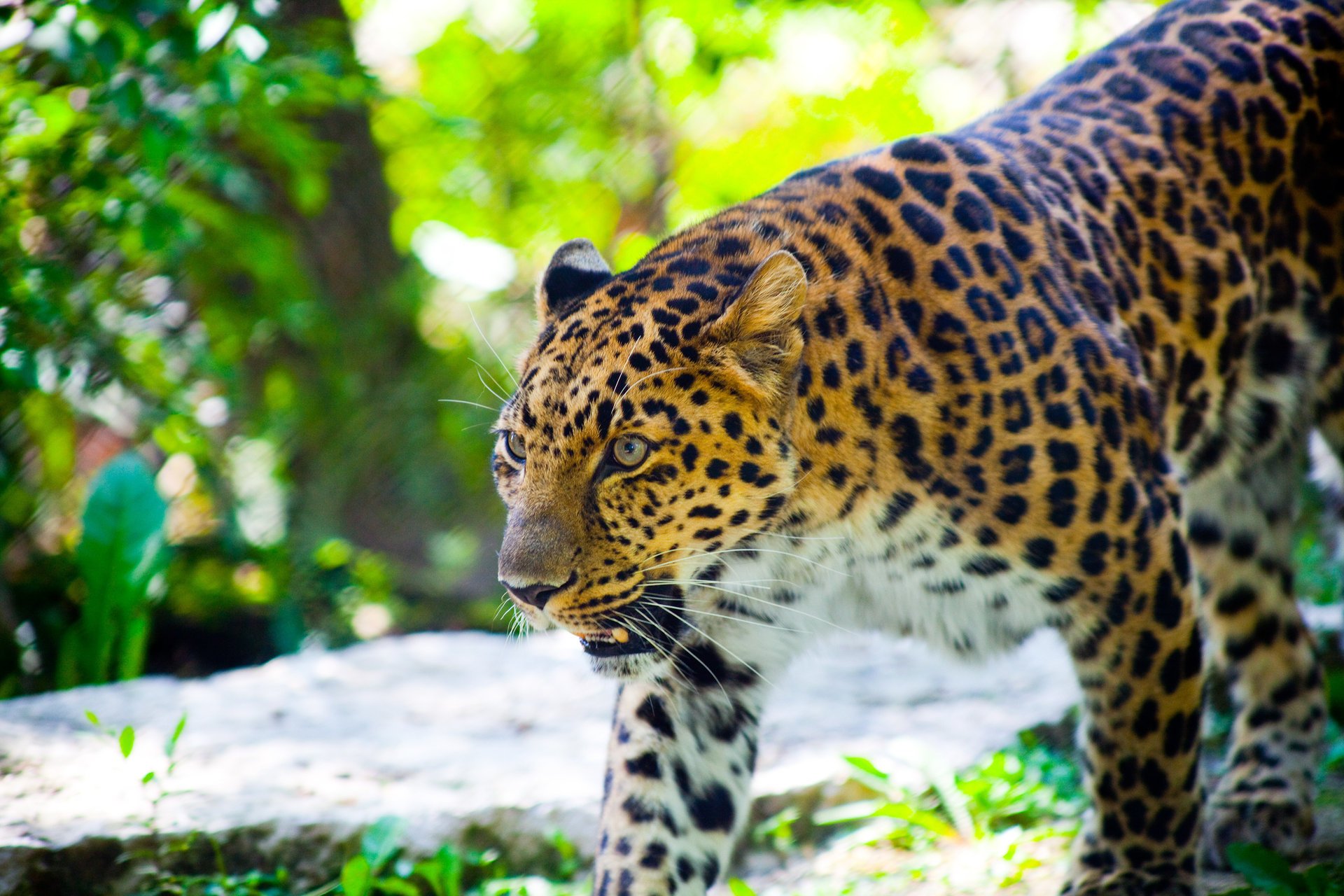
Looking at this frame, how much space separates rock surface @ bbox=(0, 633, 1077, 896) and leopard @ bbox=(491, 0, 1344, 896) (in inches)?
18.8

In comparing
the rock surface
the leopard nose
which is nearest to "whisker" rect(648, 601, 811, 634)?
the rock surface

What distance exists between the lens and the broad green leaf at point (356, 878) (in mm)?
3660

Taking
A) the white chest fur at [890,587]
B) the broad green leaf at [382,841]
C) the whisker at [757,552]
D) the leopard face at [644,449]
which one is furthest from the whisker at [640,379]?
the broad green leaf at [382,841]

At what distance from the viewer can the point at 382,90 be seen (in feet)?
18.3

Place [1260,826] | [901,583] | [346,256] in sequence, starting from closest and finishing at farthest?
[901,583] → [1260,826] → [346,256]

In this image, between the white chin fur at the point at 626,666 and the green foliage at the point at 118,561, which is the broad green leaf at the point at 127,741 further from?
the green foliage at the point at 118,561

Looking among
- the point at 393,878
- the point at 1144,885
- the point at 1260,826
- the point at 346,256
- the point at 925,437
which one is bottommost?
the point at 1260,826

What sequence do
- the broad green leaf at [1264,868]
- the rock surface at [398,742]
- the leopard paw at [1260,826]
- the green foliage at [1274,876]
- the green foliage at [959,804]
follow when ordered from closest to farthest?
the green foliage at [1274,876] < the broad green leaf at [1264,868] < the rock surface at [398,742] < the leopard paw at [1260,826] < the green foliage at [959,804]

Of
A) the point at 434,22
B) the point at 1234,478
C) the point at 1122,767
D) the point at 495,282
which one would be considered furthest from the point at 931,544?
the point at 434,22

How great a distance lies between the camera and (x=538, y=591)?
3.01m

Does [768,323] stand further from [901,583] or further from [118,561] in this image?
[118,561]

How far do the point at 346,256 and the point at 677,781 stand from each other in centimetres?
623

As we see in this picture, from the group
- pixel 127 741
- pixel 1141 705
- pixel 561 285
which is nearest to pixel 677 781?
pixel 1141 705

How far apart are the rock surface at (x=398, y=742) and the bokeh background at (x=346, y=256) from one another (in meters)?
1.20
